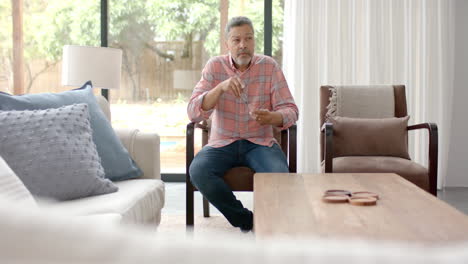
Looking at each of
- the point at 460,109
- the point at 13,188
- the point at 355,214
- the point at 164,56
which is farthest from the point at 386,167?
the point at 164,56

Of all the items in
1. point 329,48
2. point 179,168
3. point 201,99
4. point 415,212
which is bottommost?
point 179,168

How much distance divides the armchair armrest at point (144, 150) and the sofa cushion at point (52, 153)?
43cm

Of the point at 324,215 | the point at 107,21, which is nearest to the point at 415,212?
the point at 324,215

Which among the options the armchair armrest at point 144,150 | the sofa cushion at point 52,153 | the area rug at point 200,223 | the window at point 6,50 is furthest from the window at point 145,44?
the sofa cushion at point 52,153

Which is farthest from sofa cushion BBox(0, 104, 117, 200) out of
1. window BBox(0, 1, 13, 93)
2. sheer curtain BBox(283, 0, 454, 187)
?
window BBox(0, 1, 13, 93)

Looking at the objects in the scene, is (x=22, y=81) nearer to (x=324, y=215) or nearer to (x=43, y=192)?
(x=43, y=192)

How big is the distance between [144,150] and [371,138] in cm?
159

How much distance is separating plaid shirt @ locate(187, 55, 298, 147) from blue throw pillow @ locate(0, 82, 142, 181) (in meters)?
0.75

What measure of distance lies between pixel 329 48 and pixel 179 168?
5.85 feet

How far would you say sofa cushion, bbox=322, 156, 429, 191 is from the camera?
3.07 metres

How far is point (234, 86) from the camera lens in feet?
9.70

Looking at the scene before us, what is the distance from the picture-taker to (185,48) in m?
5.33

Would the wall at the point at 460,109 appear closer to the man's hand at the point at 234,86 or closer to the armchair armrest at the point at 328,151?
the armchair armrest at the point at 328,151

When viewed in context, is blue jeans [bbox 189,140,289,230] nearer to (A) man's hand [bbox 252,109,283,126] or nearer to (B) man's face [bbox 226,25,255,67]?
(A) man's hand [bbox 252,109,283,126]
